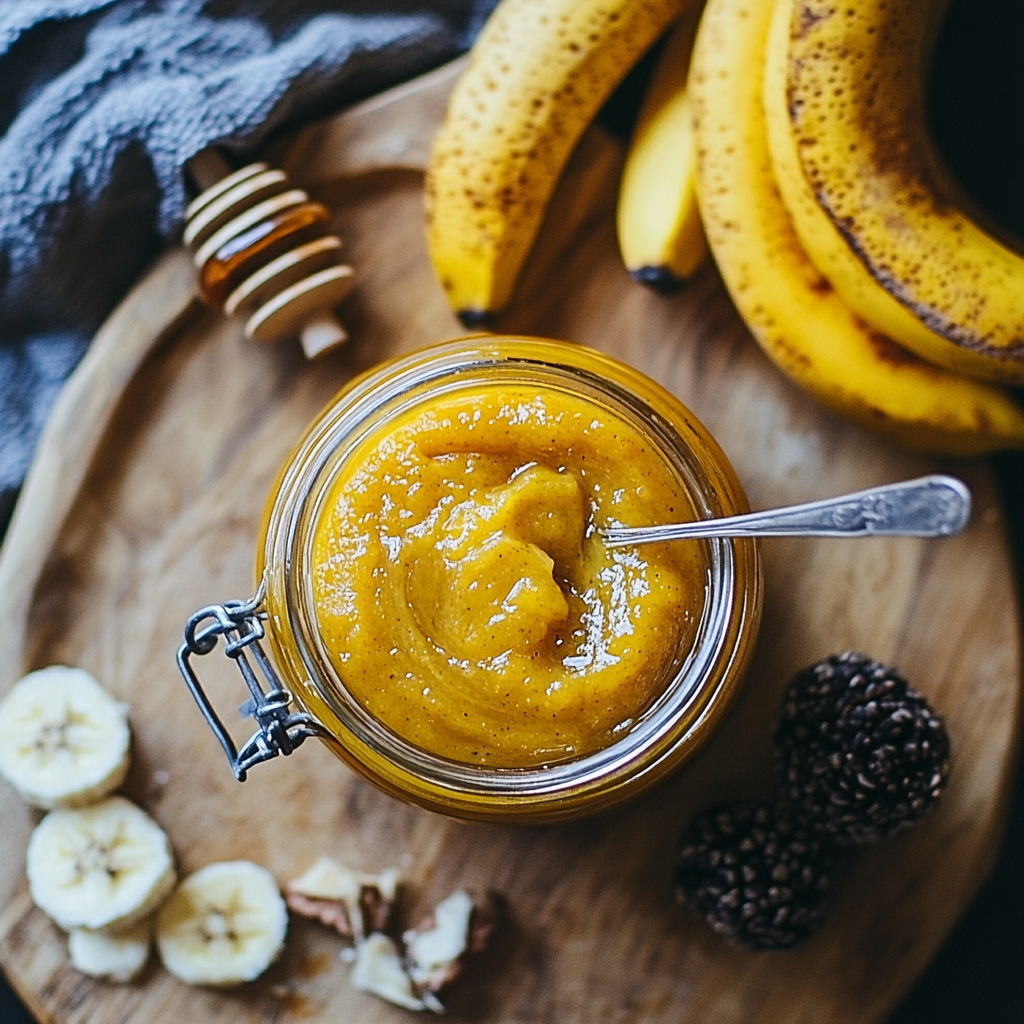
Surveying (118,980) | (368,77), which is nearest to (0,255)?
(368,77)

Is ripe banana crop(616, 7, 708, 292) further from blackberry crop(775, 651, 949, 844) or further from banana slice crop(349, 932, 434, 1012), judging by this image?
banana slice crop(349, 932, 434, 1012)

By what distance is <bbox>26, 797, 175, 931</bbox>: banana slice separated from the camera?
3.72 ft

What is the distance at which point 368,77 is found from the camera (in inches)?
49.3

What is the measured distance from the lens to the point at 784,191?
3.41 feet

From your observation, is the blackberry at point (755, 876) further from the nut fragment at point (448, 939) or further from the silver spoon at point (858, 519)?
the silver spoon at point (858, 519)

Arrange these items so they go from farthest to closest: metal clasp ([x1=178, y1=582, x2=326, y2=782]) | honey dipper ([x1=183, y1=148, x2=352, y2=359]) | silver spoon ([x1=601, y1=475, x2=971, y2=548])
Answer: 1. honey dipper ([x1=183, y1=148, x2=352, y2=359])
2. metal clasp ([x1=178, y1=582, x2=326, y2=782])
3. silver spoon ([x1=601, y1=475, x2=971, y2=548])

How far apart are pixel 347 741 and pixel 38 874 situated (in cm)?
47

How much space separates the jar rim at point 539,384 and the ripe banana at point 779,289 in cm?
18

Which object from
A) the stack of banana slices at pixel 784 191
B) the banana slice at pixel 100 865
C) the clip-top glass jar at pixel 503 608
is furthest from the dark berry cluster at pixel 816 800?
the banana slice at pixel 100 865

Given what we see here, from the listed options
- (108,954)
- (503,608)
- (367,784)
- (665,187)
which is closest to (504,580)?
(503,608)

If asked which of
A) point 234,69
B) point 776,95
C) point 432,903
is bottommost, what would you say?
point 432,903

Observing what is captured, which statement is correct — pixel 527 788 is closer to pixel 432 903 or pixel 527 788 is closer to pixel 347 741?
pixel 347 741

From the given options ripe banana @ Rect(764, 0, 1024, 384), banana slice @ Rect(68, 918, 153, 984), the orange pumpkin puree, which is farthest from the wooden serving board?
the orange pumpkin puree

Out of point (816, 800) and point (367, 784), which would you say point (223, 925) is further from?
point (816, 800)
